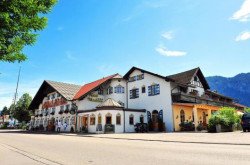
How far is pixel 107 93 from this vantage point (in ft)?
136

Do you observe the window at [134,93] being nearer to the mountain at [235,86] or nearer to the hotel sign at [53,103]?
the hotel sign at [53,103]

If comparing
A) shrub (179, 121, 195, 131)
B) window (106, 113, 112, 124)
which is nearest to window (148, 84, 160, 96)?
shrub (179, 121, 195, 131)

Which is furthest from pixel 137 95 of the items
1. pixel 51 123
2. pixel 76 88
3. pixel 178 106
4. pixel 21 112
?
pixel 21 112

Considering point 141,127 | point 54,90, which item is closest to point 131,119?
point 141,127

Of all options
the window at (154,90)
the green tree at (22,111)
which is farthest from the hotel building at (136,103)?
the green tree at (22,111)

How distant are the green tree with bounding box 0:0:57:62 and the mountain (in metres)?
171

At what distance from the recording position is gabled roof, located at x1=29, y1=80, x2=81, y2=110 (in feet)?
141

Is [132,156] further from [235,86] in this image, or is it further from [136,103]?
[235,86]

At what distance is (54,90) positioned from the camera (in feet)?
153

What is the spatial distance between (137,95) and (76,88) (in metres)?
15.1

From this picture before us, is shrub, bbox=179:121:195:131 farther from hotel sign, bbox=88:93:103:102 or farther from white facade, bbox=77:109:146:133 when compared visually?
hotel sign, bbox=88:93:103:102

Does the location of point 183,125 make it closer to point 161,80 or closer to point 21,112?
point 161,80

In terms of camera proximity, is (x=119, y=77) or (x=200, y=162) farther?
(x=119, y=77)

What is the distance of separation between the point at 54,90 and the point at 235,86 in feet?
500
